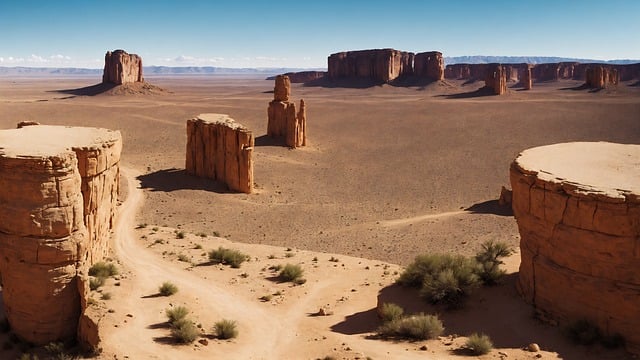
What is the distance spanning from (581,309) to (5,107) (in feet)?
247

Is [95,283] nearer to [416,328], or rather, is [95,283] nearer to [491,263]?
[416,328]

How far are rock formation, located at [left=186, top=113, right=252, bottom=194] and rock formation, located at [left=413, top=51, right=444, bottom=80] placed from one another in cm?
10033

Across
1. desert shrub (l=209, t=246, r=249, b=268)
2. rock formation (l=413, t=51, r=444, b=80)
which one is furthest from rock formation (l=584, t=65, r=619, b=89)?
desert shrub (l=209, t=246, r=249, b=268)

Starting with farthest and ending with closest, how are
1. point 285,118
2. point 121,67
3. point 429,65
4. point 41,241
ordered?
point 429,65 → point 121,67 → point 285,118 → point 41,241

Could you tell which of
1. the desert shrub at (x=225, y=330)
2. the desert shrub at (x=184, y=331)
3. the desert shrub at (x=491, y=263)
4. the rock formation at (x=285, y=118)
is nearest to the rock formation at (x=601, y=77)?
the rock formation at (x=285, y=118)

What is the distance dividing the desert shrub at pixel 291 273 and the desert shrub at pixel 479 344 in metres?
6.82

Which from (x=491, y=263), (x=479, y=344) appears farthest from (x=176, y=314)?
(x=491, y=263)

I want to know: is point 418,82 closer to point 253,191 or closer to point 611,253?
point 253,191

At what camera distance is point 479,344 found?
11430mm

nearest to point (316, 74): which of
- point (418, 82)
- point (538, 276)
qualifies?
point (418, 82)

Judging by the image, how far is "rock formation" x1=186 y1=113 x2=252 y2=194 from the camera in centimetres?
3123

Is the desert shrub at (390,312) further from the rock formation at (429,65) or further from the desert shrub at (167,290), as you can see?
the rock formation at (429,65)

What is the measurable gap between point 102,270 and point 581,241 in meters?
13.0

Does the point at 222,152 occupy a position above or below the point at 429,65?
below
